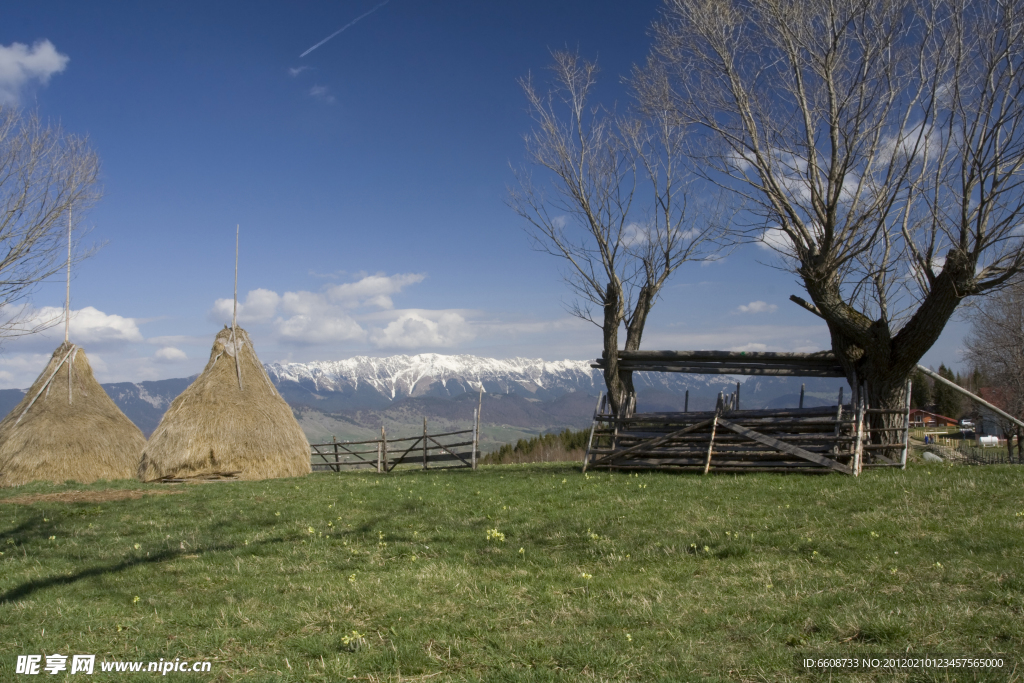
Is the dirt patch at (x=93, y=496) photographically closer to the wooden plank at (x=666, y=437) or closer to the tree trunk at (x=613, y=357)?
the wooden plank at (x=666, y=437)

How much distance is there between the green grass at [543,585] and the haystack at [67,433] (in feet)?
37.7

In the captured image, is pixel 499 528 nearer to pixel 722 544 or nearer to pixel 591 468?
pixel 722 544

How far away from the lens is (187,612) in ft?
19.5

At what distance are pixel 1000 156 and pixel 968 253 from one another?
2.20m

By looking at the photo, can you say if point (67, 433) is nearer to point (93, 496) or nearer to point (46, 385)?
point (46, 385)

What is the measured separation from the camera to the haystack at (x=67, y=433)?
2095 cm

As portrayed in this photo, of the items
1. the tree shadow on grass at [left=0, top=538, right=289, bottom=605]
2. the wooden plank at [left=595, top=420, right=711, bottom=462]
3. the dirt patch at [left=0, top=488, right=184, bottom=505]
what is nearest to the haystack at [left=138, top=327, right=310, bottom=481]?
the dirt patch at [left=0, top=488, right=184, bottom=505]

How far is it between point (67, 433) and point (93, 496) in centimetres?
873

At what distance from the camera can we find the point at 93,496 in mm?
15258

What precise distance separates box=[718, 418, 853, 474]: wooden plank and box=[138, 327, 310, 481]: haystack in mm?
16352

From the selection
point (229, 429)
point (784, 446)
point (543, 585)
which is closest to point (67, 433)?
point (229, 429)

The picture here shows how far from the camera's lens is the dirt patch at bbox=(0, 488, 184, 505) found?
14.4 meters

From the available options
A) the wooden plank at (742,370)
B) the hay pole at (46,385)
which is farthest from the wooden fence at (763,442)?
the hay pole at (46,385)

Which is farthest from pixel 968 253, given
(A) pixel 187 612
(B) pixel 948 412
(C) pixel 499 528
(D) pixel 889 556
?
(B) pixel 948 412
